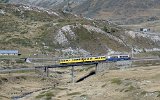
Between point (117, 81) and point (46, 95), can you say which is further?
point (117, 81)

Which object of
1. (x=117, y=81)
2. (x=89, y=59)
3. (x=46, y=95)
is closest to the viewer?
(x=46, y=95)

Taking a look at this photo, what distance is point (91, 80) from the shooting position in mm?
149375

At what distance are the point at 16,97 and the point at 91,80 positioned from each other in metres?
32.3

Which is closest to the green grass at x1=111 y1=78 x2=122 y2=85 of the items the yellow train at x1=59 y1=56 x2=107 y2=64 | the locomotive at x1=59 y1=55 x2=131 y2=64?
the locomotive at x1=59 y1=55 x2=131 y2=64

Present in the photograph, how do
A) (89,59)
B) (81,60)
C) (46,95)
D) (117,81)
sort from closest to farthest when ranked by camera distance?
(46,95) → (117,81) → (81,60) → (89,59)

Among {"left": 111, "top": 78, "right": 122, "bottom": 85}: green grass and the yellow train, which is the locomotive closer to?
the yellow train

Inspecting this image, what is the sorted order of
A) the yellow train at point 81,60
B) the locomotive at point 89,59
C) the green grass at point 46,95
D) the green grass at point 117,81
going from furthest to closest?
the locomotive at point 89,59 < the yellow train at point 81,60 < the green grass at point 117,81 < the green grass at point 46,95

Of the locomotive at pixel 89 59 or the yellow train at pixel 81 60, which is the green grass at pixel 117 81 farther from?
the yellow train at pixel 81 60

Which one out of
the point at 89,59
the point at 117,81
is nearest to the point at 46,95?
the point at 117,81

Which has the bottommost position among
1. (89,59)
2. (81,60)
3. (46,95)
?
(46,95)

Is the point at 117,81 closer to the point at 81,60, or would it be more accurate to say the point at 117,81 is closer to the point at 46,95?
the point at 46,95

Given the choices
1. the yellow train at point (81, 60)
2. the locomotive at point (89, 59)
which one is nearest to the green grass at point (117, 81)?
the locomotive at point (89, 59)

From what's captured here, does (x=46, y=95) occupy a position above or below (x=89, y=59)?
below

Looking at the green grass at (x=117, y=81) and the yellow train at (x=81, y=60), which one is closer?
the green grass at (x=117, y=81)
